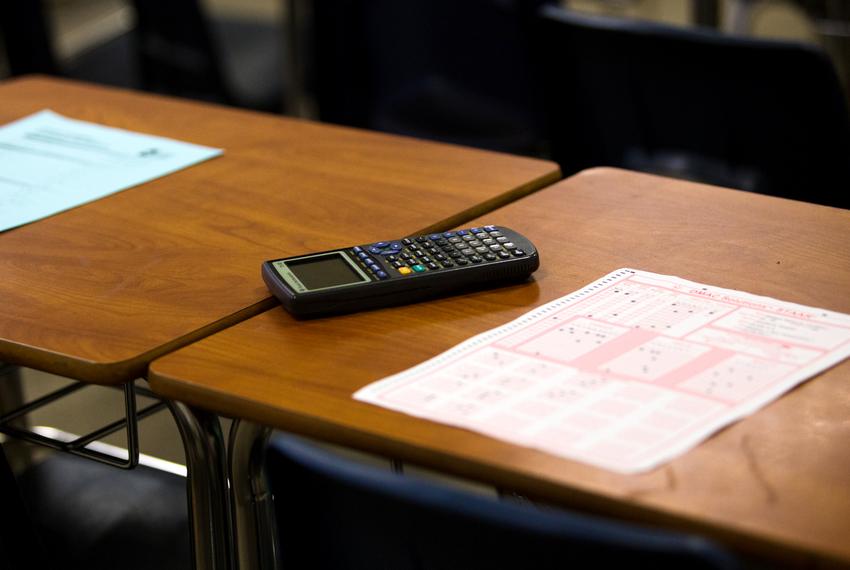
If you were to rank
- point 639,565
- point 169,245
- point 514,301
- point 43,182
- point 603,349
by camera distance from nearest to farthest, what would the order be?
1. point 639,565
2. point 603,349
3. point 514,301
4. point 169,245
5. point 43,182

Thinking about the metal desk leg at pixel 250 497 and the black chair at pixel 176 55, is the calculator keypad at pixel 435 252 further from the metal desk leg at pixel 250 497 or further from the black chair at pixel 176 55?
the black chair at pixel 176 55

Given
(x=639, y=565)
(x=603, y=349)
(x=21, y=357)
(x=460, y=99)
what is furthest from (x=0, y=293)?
(x=460, y=99)

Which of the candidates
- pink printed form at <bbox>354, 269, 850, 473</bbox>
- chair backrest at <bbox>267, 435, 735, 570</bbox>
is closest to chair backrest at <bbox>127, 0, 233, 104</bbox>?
pink printed form at <bbox>354, 269, 850, 473</bbox>

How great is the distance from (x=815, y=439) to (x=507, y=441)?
0.64ft

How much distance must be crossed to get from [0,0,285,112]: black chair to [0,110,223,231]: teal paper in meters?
1.05

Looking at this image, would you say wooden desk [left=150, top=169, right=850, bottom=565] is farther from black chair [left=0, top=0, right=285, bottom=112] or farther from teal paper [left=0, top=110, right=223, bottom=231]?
black chair [left=0, top=0, right=285, bottom=112]

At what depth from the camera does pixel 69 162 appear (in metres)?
1.39

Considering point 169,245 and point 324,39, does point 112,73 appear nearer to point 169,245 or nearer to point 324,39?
point 324,39

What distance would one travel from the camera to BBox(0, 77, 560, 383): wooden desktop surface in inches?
37.6

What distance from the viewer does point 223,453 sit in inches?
39.7

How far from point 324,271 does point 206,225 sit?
230mm

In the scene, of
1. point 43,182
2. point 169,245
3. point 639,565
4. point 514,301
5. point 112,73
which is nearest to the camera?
point 639,565

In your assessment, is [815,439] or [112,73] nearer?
[815,439]

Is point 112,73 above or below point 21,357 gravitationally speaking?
below
